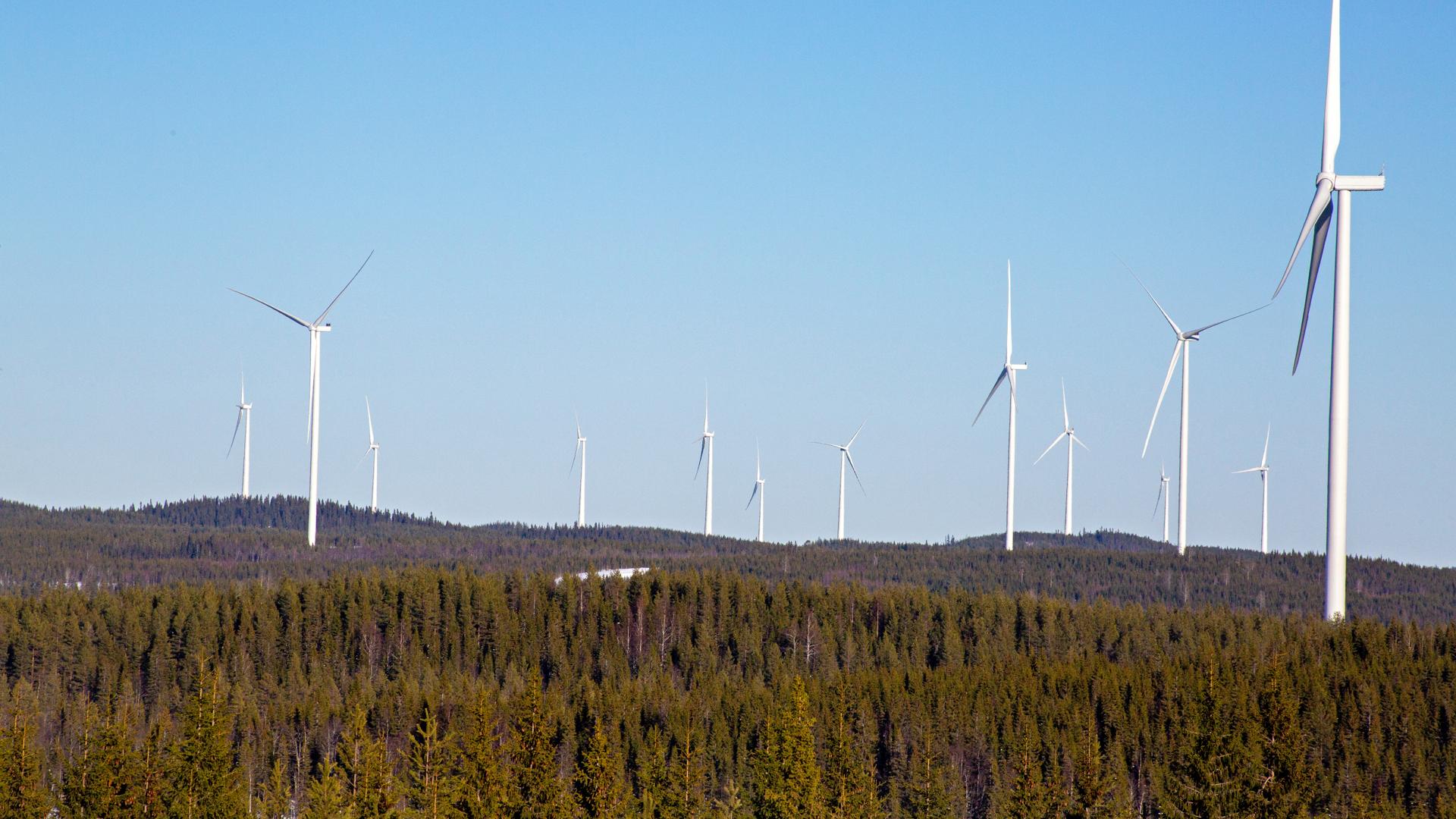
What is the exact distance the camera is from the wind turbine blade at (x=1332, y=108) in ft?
304

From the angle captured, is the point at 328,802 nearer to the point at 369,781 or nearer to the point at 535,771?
the point at 369,781

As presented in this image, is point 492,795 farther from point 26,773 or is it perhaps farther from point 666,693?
point 666,693

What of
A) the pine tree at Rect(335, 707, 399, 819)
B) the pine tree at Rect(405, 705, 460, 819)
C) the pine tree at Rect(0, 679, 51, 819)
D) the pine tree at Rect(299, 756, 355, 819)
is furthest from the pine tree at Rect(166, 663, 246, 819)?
A: the pine tree at Rect(299, 756, 355, 819)

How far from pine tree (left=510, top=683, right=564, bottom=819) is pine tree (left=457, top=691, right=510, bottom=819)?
0.82m

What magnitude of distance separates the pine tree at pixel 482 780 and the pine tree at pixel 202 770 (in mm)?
9917

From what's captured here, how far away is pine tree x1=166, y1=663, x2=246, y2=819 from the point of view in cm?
7231

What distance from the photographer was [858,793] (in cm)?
8125

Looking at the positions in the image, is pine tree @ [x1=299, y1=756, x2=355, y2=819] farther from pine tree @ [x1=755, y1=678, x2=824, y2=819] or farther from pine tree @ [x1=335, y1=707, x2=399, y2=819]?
pine tree @ [x1=755, y1=678, x2=824, y2=819]

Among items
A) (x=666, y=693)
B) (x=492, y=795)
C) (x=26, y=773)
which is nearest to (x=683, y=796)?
(x=492, y=795)

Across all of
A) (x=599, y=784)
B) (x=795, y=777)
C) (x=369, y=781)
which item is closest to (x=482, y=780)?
(x=369, y=781)

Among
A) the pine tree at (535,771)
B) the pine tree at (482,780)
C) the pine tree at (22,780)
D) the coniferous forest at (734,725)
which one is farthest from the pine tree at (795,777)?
the pine tree at (22,780)

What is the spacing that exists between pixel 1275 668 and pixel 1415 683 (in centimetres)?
4157

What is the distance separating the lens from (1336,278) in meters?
92.2

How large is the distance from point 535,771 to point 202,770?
13749 mm
